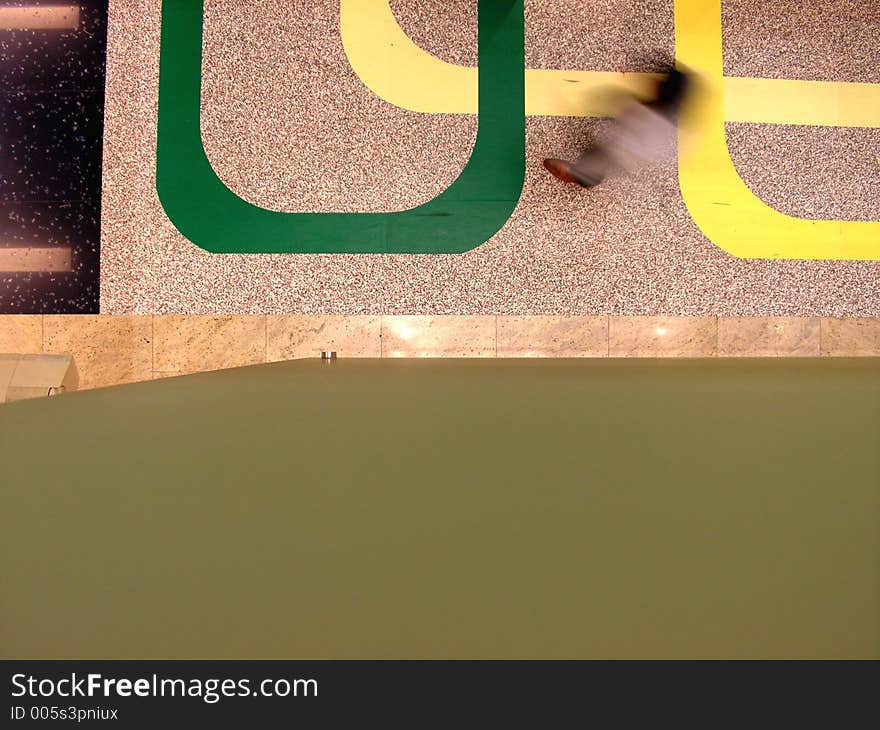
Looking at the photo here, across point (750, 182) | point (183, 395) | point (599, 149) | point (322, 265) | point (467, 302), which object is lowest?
point (183, 395)

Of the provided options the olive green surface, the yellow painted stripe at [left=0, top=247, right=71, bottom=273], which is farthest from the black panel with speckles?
the olive green surface

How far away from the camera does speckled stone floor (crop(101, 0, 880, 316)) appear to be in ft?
6.35

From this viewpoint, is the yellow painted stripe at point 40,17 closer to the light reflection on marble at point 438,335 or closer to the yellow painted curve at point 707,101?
the yellow painted curve at point 707,101

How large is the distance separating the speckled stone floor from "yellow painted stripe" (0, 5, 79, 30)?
0.50ft

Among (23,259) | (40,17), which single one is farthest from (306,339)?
(40,17)

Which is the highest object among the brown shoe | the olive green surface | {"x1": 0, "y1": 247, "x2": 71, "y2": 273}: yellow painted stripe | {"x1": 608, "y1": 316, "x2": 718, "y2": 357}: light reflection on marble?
the brown shoe

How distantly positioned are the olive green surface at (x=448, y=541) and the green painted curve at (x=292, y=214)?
1.74 metres

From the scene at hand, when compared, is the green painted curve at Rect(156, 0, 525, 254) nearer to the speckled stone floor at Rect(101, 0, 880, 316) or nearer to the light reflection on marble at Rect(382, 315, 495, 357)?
→ the speckled stone floor at Rect(101, 0, 880, 316)

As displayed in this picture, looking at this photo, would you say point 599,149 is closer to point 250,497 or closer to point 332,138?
point 332,138

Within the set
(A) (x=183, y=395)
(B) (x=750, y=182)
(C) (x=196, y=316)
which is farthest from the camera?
(B) (x=750, y=182)
